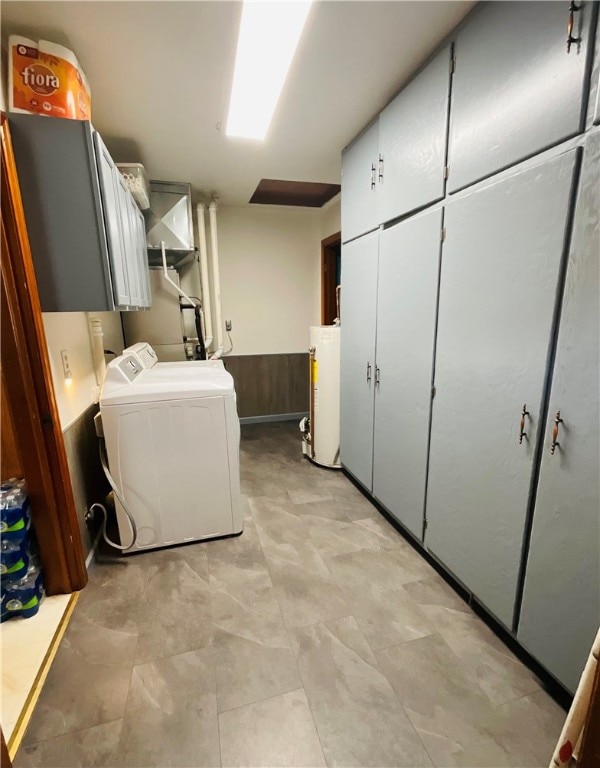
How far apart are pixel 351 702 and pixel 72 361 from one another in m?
2.03

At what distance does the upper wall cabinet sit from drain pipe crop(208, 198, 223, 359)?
190 centimetres

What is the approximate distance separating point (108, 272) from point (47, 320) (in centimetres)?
43

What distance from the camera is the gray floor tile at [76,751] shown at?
1044 mm

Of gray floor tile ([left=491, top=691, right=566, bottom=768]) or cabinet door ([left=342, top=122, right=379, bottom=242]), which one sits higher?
cabinet door ([left=342, top=122, right=379, bottom=242])

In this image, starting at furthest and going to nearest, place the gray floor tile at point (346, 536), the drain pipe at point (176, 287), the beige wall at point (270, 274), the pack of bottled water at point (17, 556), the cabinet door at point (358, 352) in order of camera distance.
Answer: the beige wall at point (270, 274) < the drain pipe at point (176, 287) < the cabinet door at point (358, 352) < the gray floor tile at point (346, 536) < the pack of bottled water at point (17, 556)

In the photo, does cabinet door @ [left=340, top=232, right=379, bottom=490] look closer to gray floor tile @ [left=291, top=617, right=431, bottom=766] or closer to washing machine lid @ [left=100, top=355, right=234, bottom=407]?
washing machine lid @ [left=100, top=355, right=234, bottom=407]

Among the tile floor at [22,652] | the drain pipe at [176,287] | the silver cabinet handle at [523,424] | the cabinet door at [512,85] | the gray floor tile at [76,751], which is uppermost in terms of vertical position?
the cabinet door at [512,85]

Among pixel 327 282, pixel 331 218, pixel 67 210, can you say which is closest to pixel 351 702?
pixel 67 210

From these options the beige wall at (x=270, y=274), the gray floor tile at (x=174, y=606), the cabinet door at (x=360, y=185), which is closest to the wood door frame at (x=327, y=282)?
the beige wall at (x=270, y=274)

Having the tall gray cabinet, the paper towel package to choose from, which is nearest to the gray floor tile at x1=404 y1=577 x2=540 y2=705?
the tall gray cabinet

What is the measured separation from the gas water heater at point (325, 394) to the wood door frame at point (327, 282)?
4.03ft

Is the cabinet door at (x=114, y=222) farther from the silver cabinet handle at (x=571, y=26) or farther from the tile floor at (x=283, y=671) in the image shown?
the silver cabinet handle at (x=571, y=26)

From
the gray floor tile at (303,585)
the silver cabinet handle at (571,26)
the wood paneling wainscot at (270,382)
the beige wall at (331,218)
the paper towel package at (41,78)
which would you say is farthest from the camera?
the wood paneling wainscot at (270,382)

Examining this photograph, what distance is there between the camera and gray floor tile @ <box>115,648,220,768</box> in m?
1.06
